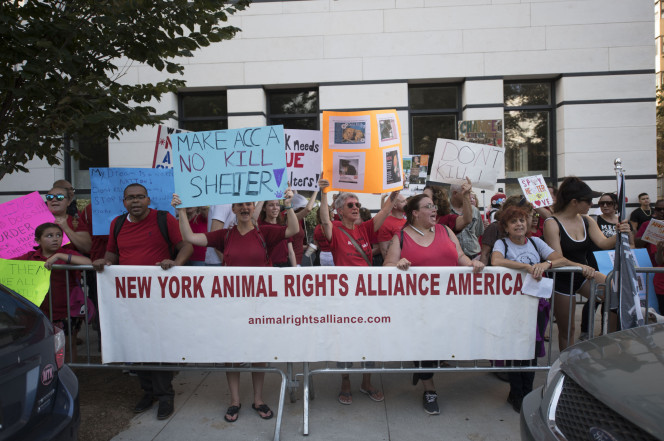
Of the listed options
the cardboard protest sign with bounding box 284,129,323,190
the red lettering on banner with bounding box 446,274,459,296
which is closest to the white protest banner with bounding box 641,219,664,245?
the red lettering on banner with bounding box 446,274,459,296

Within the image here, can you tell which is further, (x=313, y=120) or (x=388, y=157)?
(x=313, y=120)

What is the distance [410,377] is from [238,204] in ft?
8.50

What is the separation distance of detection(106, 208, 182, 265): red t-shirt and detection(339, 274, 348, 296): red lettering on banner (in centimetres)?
159

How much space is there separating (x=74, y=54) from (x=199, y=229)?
2.15m

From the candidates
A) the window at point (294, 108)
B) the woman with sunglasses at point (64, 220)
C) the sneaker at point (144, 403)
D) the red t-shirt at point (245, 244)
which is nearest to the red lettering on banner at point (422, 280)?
the red t-shirt at point (245, 244)

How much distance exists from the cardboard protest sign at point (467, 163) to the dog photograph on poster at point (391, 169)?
2.41ft

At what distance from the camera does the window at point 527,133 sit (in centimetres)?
1098

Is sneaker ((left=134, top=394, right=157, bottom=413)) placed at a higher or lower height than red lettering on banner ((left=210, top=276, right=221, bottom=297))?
lower

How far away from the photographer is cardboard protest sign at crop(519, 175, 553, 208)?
5914mm

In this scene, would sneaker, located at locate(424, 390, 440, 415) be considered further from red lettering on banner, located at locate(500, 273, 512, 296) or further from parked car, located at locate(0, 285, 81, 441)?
parked car, located at locate(0, 285, 81, 441)

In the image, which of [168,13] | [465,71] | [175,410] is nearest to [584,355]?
[175,410]

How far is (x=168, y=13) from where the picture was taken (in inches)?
166

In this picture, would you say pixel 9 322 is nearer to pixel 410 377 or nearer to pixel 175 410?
pixel 175 410

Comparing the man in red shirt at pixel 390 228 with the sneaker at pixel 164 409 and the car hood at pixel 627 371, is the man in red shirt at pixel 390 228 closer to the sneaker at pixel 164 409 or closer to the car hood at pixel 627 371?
the car hood at pixel 627 371
